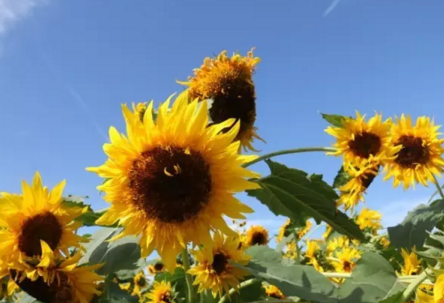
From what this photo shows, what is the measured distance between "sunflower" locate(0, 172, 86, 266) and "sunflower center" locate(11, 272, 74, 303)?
0.31ft

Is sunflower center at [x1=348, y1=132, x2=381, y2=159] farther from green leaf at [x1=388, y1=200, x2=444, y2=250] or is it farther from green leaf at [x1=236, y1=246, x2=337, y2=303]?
green leaf at [x1=236, y1=246, x2=337, y2=303]

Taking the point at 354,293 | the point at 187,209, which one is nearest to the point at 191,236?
the point at 187,209

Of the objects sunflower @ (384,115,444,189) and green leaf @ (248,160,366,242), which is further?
sunflower @ (384,115,444,189)

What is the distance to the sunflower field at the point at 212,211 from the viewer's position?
66.0 inches

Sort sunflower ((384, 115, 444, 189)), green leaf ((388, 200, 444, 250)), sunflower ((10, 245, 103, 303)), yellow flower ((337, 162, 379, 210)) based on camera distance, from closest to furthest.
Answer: sunflower ((10, 245, 103, 303)) → green leaf ((388, 200, 444, 250)) → yellow flower ((337, 162, 379, 210)) → sunflower ((384, 115, 444, 189))

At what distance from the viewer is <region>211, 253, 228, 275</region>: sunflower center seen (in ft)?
7.81

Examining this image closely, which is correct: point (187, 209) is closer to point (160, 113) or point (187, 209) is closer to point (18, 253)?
point (160, 113)

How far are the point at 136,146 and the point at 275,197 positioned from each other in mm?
848

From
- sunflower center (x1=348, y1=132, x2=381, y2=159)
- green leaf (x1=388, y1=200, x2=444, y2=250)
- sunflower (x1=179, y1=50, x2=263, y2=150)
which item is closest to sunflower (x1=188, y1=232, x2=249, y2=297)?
sunflower (x1=179, y1=50, x2=263, y2=150)

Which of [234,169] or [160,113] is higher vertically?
[160,113]

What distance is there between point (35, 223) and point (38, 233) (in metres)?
0.04

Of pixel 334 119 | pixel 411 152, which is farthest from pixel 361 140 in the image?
pixel 411 152

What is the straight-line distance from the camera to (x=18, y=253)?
2094mm

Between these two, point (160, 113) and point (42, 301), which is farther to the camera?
point (42, 301)
